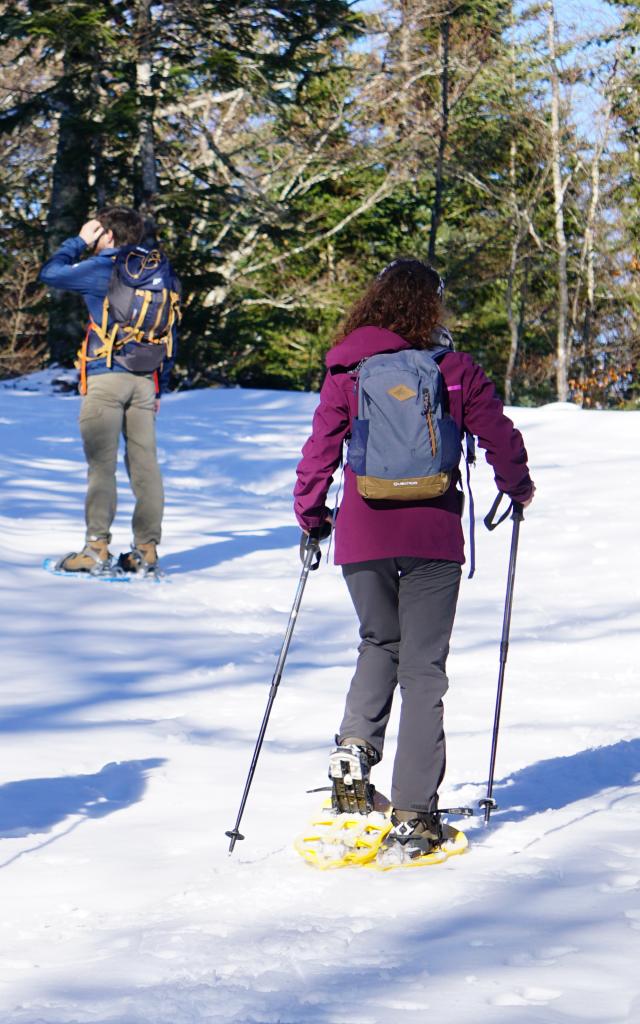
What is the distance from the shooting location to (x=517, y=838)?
3.77 meters

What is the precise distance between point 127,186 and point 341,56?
907 centimetres

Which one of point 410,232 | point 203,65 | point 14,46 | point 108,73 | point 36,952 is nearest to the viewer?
point 36,952

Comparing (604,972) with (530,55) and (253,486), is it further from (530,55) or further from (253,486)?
(530,55)

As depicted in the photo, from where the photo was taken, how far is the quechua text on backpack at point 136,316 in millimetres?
7121

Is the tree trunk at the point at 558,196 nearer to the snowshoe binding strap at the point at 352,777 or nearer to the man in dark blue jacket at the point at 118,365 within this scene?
the man in dark blue jacket at the point at 118,365

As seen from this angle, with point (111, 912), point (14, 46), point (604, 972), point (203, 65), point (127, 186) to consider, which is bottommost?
point (111, 912)

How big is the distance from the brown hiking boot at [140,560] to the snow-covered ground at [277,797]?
17 centimetres

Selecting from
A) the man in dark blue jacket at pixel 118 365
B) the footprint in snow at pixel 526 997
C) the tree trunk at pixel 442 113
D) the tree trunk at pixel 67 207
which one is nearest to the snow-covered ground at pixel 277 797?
the footprint in snow at pixel 526 997

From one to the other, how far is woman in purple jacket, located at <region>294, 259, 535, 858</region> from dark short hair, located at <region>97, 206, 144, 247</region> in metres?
3.64

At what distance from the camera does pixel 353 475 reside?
3.68m

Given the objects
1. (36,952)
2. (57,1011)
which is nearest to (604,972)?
(57,1011)

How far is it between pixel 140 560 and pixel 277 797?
3653mm

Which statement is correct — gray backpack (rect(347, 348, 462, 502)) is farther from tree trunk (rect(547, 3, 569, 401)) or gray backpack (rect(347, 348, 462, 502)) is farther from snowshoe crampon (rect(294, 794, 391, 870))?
tree trunk (rect(547, 3, 569, 401))

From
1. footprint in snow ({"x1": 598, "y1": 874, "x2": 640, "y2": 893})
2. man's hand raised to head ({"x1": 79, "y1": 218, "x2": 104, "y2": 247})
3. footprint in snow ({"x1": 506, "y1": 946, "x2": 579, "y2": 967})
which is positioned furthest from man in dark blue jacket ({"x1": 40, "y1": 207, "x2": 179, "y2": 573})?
footprint in snow ({"x1": 506, "y1": 946, "x2": 579, "y2": 967})
